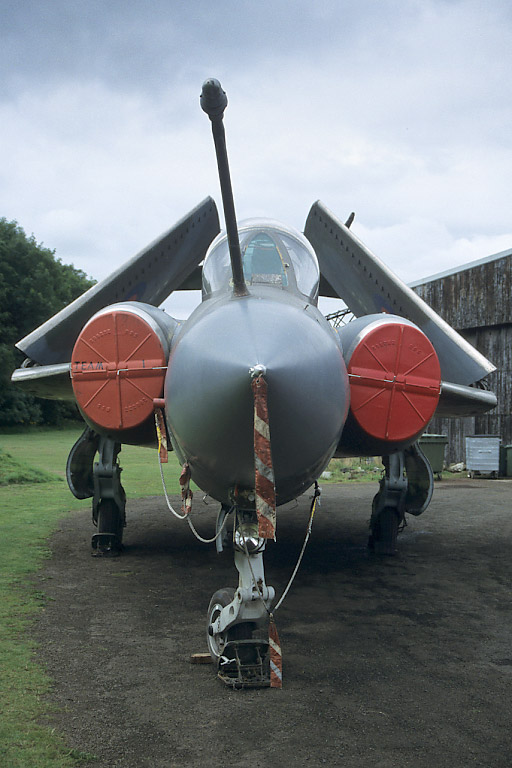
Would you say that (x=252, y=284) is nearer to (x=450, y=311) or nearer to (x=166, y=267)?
(x=166, y=267)

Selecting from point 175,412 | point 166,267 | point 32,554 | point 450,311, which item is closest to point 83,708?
point 175,412

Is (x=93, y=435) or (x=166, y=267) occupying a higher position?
(x=166, y=267)

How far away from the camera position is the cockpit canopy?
191 inches

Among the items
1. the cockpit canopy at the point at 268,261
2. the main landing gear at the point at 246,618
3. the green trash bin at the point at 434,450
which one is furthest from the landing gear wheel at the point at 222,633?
the green trash bin at the point at 434,450

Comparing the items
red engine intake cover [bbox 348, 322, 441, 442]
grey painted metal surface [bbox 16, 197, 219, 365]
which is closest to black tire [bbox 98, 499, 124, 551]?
grey painted metal surface [bbox 16, 197, 219, 365]

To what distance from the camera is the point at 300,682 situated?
3.96 metres

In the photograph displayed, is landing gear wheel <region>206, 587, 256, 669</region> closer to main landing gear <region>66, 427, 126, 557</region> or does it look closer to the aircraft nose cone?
the aircraft nose cone

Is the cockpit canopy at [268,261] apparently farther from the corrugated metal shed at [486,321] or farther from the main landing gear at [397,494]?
the corrugated metal shed at [486,321]

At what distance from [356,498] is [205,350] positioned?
444 inches

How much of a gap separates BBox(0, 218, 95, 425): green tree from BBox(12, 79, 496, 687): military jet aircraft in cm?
3449

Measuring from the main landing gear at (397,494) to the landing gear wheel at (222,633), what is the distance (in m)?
3.47

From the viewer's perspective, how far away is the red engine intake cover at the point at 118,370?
473 cm

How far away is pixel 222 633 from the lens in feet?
13.5

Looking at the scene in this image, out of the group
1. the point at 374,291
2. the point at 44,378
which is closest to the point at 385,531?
the point at 374,291
